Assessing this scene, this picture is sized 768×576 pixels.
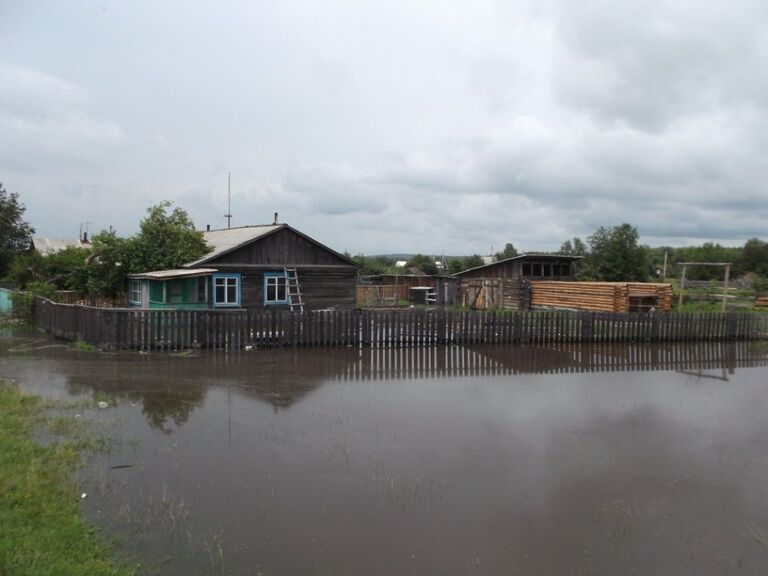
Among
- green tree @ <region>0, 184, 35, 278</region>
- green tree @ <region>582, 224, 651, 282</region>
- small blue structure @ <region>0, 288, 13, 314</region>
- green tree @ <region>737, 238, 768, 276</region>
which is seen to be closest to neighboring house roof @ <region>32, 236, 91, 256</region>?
green tree @ <region>0, 184, 35, 278</region>

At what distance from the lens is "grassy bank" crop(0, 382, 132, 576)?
193 inches

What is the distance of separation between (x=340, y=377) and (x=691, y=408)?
710cm

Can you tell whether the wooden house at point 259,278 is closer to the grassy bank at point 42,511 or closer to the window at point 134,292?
the window at point 134,292

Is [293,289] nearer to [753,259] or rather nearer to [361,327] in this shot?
[361,327]

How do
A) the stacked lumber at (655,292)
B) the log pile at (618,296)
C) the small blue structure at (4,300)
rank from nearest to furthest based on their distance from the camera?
1. the small blue structure at (4,300)
2. the log pile at (618,296)
3. the stacked lumber at (655,292)

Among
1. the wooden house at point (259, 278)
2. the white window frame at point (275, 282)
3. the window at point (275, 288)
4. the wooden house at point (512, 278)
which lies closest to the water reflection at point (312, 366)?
the wooden house at point (259, 278)

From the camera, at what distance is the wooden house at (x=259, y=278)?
21.8 metres

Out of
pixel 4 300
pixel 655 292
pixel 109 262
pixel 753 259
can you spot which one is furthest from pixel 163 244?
pixel 753 259

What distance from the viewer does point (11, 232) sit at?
4384 centimetres

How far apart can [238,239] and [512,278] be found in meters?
17.9

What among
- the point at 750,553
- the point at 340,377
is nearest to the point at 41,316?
the point at 340,377

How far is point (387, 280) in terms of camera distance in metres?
49.0

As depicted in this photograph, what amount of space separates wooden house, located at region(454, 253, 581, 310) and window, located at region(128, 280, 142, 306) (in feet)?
65.6

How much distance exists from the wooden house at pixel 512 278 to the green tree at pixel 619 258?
2.52 metres
